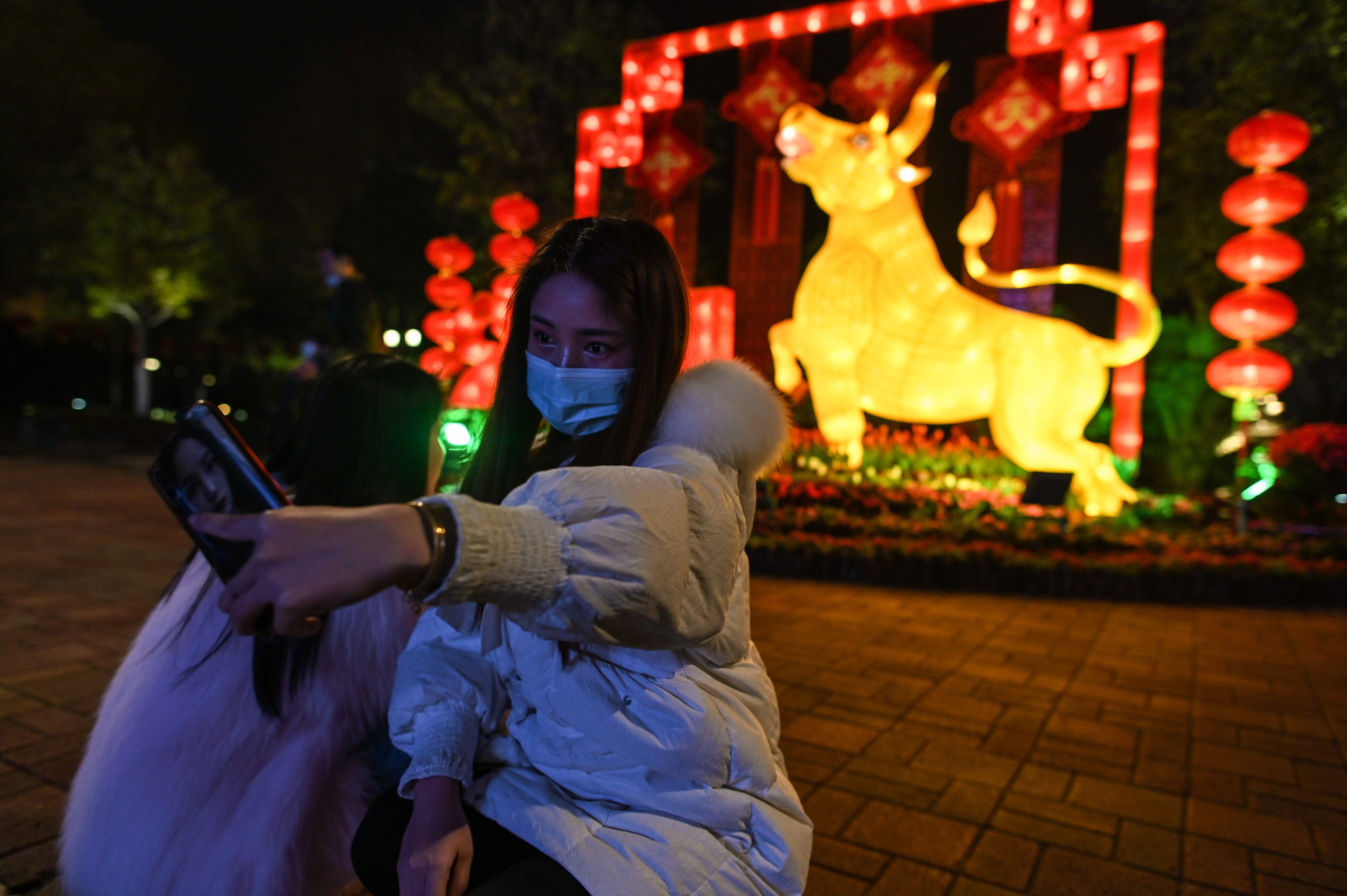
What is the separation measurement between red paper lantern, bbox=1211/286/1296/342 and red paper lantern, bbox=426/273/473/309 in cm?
815

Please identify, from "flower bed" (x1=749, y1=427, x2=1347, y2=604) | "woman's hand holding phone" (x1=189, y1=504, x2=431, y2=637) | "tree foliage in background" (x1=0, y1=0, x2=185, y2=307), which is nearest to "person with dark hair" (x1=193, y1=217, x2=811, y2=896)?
"woman's hand holding phone" (x1=189, y1=504, x2=431, y2=637)

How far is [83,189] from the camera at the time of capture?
16.0m

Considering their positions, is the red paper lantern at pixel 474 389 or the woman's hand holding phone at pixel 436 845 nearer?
the woman's hand holding phone at pixel 436 845

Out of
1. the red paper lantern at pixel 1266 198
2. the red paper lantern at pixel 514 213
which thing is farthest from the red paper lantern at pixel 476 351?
the red paper lantern at pixel 1266 198

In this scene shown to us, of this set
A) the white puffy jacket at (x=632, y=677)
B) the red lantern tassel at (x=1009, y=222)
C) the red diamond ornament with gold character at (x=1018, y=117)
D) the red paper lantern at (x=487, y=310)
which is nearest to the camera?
the white puffy jacket at (x=632, y=677)

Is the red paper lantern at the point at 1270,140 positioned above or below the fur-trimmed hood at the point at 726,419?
above

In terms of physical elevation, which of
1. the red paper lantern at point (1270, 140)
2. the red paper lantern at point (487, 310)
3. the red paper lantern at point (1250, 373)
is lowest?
the red paper lantern at point (1250, 373)

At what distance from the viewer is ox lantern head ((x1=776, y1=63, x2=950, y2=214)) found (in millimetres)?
7125

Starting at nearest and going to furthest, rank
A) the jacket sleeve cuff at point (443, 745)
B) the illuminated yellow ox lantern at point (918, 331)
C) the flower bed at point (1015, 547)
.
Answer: the jacket sleeve cuff at point (443, 745) < the flower bed at point (1015, 547) < the illuminated yellow ox lantern at point (918, 331)

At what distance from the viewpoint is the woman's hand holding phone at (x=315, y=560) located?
65 cm

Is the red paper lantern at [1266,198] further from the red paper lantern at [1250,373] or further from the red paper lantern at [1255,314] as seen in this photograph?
the red paper lantern at [1250,373]

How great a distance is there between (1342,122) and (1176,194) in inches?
91.9

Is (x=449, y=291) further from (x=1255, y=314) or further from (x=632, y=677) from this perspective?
(x=632, y=677)

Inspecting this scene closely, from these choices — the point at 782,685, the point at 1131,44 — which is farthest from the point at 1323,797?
the point at 1131,44
